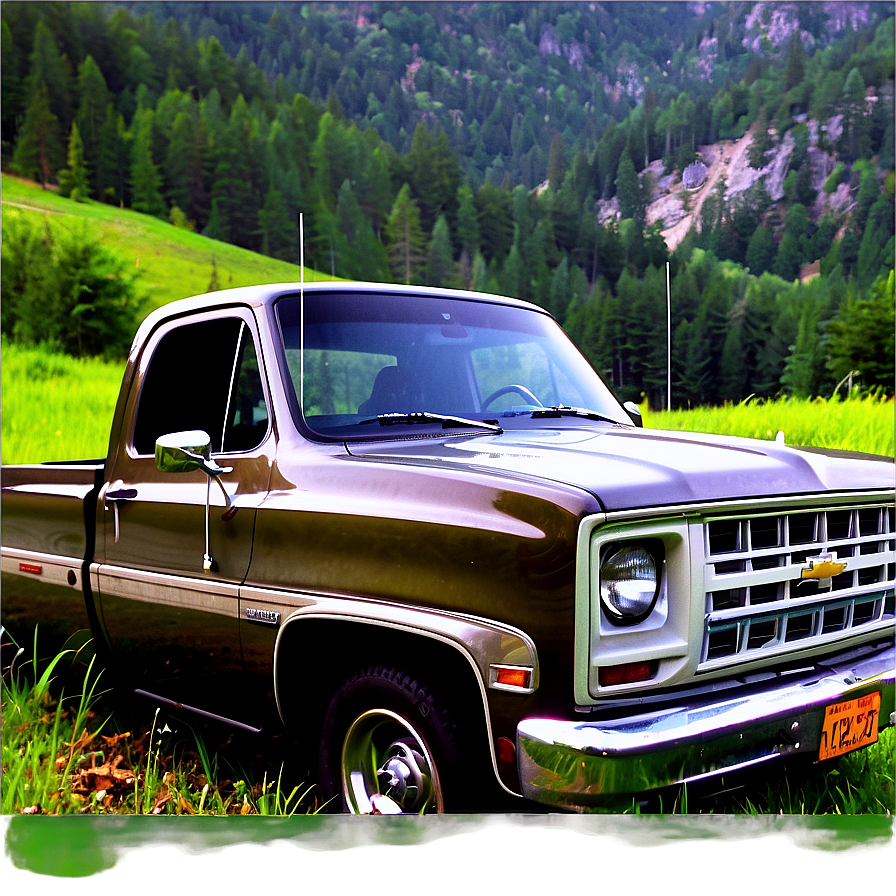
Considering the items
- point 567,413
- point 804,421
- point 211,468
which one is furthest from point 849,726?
point 211,468

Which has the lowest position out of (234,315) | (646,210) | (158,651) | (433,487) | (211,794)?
(211,794)

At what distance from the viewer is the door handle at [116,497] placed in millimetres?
3611

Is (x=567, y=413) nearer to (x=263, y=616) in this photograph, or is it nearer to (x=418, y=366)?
(x=418, y=366)

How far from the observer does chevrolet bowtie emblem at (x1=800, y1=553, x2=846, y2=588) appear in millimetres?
2749

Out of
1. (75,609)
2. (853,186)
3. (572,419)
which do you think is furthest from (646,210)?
(75,609)

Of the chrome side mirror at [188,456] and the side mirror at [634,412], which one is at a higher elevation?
the side mirror at [634,412]

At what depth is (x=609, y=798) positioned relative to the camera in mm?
2312

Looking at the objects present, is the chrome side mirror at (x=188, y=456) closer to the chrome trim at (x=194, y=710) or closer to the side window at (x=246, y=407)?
the side window at (x=246, y=407)

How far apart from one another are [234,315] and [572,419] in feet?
4.29

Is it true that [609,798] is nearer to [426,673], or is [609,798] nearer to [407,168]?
[426,673]

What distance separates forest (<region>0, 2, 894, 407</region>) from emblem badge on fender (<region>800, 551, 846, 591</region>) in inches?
55.2

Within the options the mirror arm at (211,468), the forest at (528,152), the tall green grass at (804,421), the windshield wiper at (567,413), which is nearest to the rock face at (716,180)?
the forest at (528,152)

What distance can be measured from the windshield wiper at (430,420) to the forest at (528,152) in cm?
99

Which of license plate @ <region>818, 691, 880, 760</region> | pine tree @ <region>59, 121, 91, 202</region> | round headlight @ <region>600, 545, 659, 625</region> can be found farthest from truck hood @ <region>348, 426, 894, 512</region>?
pine tree @ <region>59, 121, 91, 202</region>
